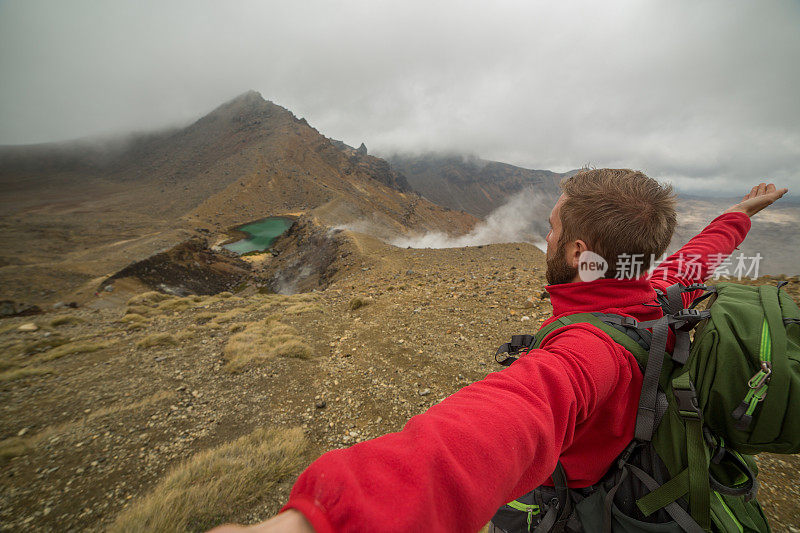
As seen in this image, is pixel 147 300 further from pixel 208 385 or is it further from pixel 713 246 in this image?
pixel 713 246

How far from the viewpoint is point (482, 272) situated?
12320 millimetres

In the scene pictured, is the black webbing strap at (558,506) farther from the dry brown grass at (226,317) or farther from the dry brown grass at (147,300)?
the dry brown grass at (147,300)

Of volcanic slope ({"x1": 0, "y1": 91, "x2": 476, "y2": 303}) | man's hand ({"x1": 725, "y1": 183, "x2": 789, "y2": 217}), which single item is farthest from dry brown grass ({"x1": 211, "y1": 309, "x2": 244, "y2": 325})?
volcanic slope ({"x1": 0, "y1": 91, "x2": 476, "y2": 303})

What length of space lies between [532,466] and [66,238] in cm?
5222

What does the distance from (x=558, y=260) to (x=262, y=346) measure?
6.83 metres

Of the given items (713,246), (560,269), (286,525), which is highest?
(713,246)

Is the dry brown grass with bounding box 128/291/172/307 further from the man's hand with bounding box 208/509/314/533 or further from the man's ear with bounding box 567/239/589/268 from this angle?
the man's ear with bounding box 567/239/589/268

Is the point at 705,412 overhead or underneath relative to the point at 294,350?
overhead

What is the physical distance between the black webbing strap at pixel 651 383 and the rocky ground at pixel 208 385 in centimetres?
354

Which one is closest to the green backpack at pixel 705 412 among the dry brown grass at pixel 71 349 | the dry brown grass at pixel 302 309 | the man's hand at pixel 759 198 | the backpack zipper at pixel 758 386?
the backpack zipper at pixel 758 386

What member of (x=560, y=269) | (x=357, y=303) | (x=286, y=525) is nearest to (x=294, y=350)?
(x=357, y=303)

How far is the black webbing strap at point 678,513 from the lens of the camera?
1.28m

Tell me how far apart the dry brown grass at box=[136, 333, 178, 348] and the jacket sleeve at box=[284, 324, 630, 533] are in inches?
349

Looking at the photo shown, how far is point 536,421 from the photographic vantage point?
0.99 meters
